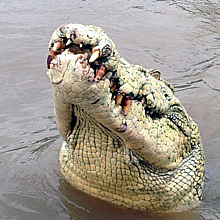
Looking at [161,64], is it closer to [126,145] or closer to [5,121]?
[5,121]

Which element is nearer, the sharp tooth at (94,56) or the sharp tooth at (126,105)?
the sharp tooth at (94,56)

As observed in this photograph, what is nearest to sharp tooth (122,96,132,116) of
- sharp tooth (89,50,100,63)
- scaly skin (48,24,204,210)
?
scaly skin (48,24,204,210)

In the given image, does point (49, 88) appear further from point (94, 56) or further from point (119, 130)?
point (94, 56)

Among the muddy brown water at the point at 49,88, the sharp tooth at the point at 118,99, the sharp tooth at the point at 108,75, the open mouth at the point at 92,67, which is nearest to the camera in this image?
the open mouth at the point at 92,67

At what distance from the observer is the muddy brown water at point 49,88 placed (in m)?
3.50

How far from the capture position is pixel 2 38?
7.34m

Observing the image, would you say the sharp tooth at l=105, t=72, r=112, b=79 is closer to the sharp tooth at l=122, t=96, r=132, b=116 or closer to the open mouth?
the open mouth

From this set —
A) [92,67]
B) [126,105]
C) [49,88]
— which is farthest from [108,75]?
[49,88]

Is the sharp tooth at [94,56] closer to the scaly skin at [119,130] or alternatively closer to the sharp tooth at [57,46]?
the scaly skin at [119,130]

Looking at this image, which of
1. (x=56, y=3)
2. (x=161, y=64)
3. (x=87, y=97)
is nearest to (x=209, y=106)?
(x=161, y=64)

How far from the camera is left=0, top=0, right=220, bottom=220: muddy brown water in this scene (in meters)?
3.50

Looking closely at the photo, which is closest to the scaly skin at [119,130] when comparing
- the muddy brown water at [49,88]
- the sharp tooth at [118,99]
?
the sharp tooth at [118,99]

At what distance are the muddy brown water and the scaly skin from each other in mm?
204

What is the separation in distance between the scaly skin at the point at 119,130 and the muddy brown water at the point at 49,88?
204 millimetres
